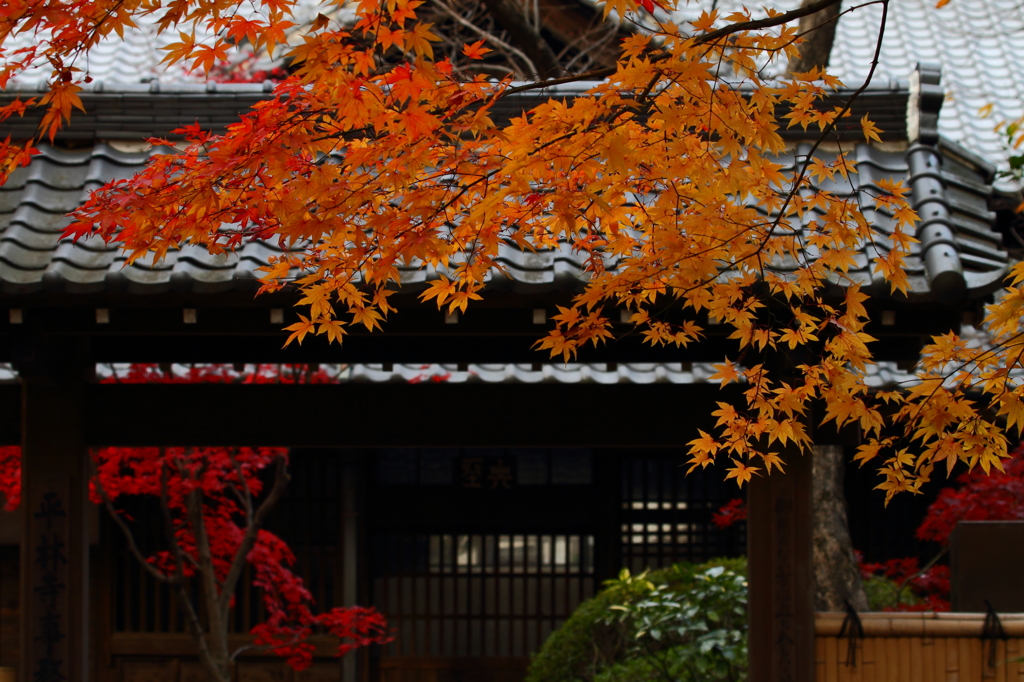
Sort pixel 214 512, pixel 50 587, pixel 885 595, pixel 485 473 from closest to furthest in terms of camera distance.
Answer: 1. pixel 50 587
2. pixel 885 595
3. pixel 214 512
4. pixel 485 473

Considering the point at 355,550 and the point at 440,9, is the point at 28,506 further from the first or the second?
the point at 440,9

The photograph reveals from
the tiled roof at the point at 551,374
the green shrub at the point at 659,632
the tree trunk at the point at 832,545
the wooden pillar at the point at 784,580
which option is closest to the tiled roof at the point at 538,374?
the tiled roof at the point at 551,374

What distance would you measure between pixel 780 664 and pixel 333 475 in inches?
219

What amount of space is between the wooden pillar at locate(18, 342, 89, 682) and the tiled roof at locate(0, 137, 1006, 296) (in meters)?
0.60

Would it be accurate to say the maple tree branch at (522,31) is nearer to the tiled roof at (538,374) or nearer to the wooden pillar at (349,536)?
the tiled roof at (538,374)

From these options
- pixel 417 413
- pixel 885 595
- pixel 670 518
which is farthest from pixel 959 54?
pixel 417 413

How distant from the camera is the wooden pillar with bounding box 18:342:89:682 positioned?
423cm

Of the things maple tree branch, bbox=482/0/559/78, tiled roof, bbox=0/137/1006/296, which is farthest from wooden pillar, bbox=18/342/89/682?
maple tree branch, bbox=482/0/559/78

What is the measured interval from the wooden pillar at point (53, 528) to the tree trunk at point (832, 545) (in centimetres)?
483

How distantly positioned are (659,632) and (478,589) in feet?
11.9

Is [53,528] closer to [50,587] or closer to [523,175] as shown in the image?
[50,587]

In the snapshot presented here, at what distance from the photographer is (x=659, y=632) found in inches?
236

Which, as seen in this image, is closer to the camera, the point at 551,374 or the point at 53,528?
the point at 53,528

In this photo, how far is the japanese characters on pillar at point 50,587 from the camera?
4230mm
